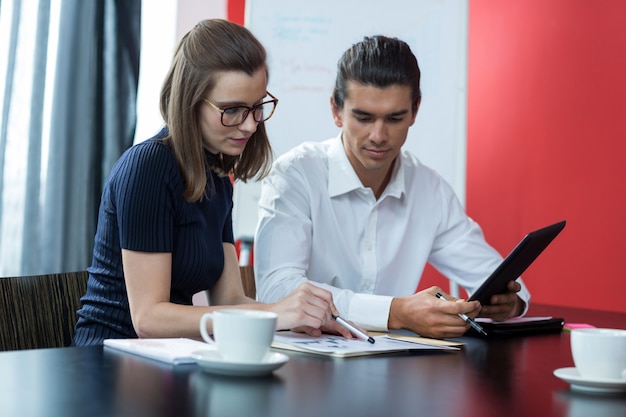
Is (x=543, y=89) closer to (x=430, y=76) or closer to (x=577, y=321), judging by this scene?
(x=430, y=76)

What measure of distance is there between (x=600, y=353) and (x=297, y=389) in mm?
375

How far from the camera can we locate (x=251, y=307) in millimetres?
1425

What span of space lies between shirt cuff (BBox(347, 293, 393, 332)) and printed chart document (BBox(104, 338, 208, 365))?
1.62 feet

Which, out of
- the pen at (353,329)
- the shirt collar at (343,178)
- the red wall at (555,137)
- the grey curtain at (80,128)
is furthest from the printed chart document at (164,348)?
the red wall at (555,137)

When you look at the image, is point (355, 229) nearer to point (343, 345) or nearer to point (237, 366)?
point (343, 345)

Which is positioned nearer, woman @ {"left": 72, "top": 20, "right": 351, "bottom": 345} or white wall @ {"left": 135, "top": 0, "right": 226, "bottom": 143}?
woman @ {"left": 72, "top": 20, "right": 351, "bottom": 345}

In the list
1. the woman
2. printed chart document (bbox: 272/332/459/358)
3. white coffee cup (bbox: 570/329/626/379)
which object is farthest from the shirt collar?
white coffee cup (bbox: 570/329/626/379)

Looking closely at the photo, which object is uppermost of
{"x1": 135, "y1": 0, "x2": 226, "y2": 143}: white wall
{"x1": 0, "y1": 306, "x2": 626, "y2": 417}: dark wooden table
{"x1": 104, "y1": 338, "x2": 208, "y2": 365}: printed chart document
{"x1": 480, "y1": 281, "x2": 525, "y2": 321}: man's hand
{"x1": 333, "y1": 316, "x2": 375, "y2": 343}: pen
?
{"x1": 135, "y1": 0, "x2": 226, "y2": 143}: white wall

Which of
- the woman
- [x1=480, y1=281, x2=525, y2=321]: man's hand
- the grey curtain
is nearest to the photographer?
the woman

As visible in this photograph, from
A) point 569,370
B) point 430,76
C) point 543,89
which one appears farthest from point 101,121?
point 569,370

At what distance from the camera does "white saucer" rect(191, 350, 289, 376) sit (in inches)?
39.3

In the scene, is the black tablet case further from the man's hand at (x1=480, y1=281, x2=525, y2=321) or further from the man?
the man

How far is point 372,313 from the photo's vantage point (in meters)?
1.66

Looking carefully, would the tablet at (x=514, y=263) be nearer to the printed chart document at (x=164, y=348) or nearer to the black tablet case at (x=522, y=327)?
the black tablet case at (x=522, y=327)
